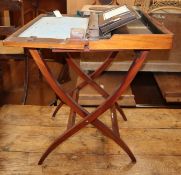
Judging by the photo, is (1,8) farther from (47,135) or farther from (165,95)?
(165,95)

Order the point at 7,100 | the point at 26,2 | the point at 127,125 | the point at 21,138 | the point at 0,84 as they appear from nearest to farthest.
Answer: the point at 21,138 → the point at 127,125 → the point at 7,100 → the point at 0,84 → the point at 26,2

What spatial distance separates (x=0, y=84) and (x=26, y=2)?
5.12ft

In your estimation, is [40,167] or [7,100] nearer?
[40,167]

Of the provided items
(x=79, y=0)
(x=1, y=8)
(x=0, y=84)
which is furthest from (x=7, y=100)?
(x=79, y=0)

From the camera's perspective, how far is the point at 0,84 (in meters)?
2.56

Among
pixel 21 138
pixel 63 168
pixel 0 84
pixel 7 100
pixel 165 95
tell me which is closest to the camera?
pixel 63 168

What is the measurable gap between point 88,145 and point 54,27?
660 millimetres

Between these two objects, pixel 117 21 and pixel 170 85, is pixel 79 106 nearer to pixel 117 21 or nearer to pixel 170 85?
pixel 117 21

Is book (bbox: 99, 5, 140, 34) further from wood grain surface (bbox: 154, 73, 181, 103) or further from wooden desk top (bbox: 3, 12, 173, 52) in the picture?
wood grain surface (bbox: 154, 73, 181, 103)

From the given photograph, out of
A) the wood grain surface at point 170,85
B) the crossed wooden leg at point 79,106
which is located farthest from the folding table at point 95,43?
the wood grain surface at point 170,85

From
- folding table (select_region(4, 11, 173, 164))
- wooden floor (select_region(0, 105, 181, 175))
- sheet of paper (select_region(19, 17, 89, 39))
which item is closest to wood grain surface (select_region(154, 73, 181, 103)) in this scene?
wooden floor (select_region(0, 105, 181, 175))

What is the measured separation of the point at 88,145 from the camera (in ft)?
4.96

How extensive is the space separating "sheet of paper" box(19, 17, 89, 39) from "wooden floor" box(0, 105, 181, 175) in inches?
24.9

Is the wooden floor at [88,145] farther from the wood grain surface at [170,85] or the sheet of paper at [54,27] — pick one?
the sheet of paper at [54,27]
